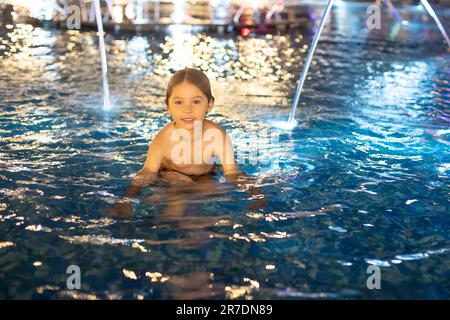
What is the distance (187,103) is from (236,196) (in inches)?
28.4

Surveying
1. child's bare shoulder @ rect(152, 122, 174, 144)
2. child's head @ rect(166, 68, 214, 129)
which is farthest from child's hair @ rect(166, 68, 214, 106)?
child's bare shoulder @ rect(152, 122, 174, 144)

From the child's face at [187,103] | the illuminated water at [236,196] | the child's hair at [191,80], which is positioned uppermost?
the child's hair at [191,80]

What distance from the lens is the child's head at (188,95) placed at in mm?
3699

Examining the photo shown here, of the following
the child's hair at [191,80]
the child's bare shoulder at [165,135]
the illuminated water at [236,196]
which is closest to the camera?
the illuminated water at [236,196]

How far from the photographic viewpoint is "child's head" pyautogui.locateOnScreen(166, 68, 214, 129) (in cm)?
370

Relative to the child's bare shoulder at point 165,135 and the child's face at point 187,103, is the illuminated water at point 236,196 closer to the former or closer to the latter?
the child's bare shoulder at point 165,135

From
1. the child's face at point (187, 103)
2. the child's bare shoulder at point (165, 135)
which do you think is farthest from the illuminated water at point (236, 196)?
the child's face at point (187, 103)

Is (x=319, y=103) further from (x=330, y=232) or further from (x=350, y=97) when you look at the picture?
(x=330, y=232)

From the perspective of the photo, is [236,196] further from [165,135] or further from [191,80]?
[191,80]

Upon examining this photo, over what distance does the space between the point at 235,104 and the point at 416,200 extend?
3.26 m

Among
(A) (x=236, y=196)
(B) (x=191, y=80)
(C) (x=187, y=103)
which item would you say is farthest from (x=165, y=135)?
(A) (x=236, y=196)

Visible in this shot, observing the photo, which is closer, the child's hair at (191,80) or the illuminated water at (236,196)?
the illuminated water at (236,196)

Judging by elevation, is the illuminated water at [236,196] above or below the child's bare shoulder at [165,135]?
below

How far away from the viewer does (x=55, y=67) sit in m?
8.74
